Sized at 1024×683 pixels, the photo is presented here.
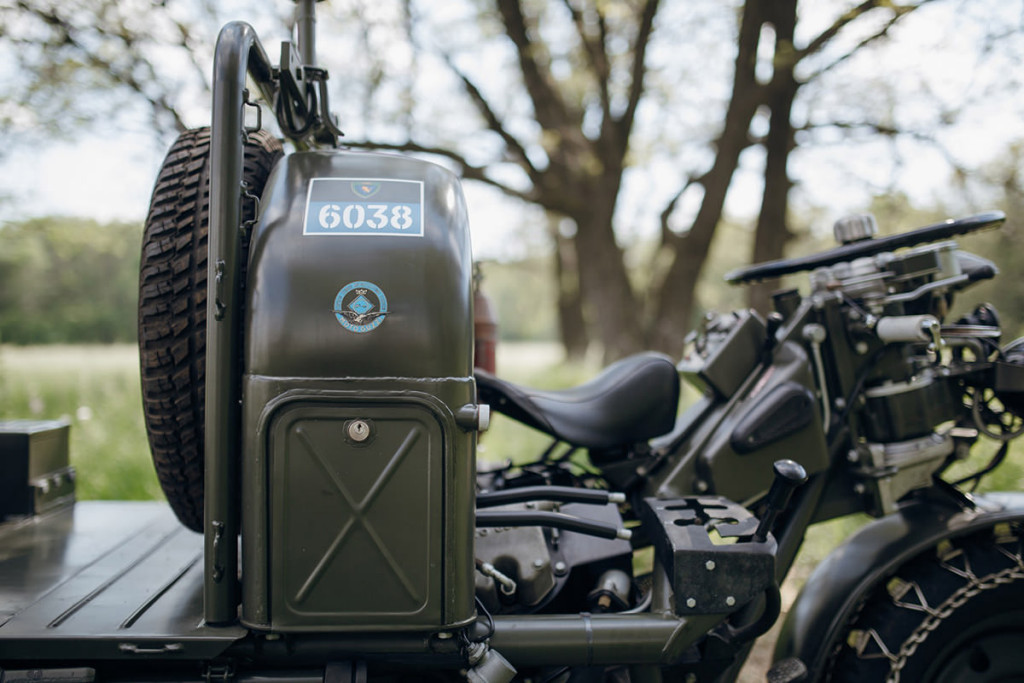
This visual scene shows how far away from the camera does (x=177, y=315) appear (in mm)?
1694

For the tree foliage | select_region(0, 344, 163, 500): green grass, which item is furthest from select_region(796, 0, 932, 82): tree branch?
the tree foliage

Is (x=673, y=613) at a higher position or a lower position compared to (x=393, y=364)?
lower

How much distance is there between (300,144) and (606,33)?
8530 mm

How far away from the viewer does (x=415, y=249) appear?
1536 millimetres

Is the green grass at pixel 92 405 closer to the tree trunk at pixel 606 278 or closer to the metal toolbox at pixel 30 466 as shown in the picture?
the metal toolbox at pixel 30 466

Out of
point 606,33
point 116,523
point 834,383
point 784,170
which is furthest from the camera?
point 606,33

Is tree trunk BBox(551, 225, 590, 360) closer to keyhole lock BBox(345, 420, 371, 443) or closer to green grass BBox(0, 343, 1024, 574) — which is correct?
green grass BBox(0, 343, 1024, 574)

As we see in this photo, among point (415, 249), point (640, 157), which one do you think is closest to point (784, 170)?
point (640, 157)

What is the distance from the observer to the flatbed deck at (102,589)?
1529 millimetres

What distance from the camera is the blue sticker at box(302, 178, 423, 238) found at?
155cm

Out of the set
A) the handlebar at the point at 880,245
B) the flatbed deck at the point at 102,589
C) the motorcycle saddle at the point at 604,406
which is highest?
the handlebar at the point at 880,245

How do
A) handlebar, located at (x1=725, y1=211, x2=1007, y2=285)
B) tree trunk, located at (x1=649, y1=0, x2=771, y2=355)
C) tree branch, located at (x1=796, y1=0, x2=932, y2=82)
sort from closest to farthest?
handlebar, located at (x1=725, y1=211, x2=1007, y2=285), tree branch, located at (x1=796, y1=0, x2=932, y2=82), tree trunk, located at (x1=649, y1=0, x2=771, y2=355)

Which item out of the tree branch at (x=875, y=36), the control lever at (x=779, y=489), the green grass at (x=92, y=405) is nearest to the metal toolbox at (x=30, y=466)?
the green grass at (x=92, y=405)

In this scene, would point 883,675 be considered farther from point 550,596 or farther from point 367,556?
point 367,556
